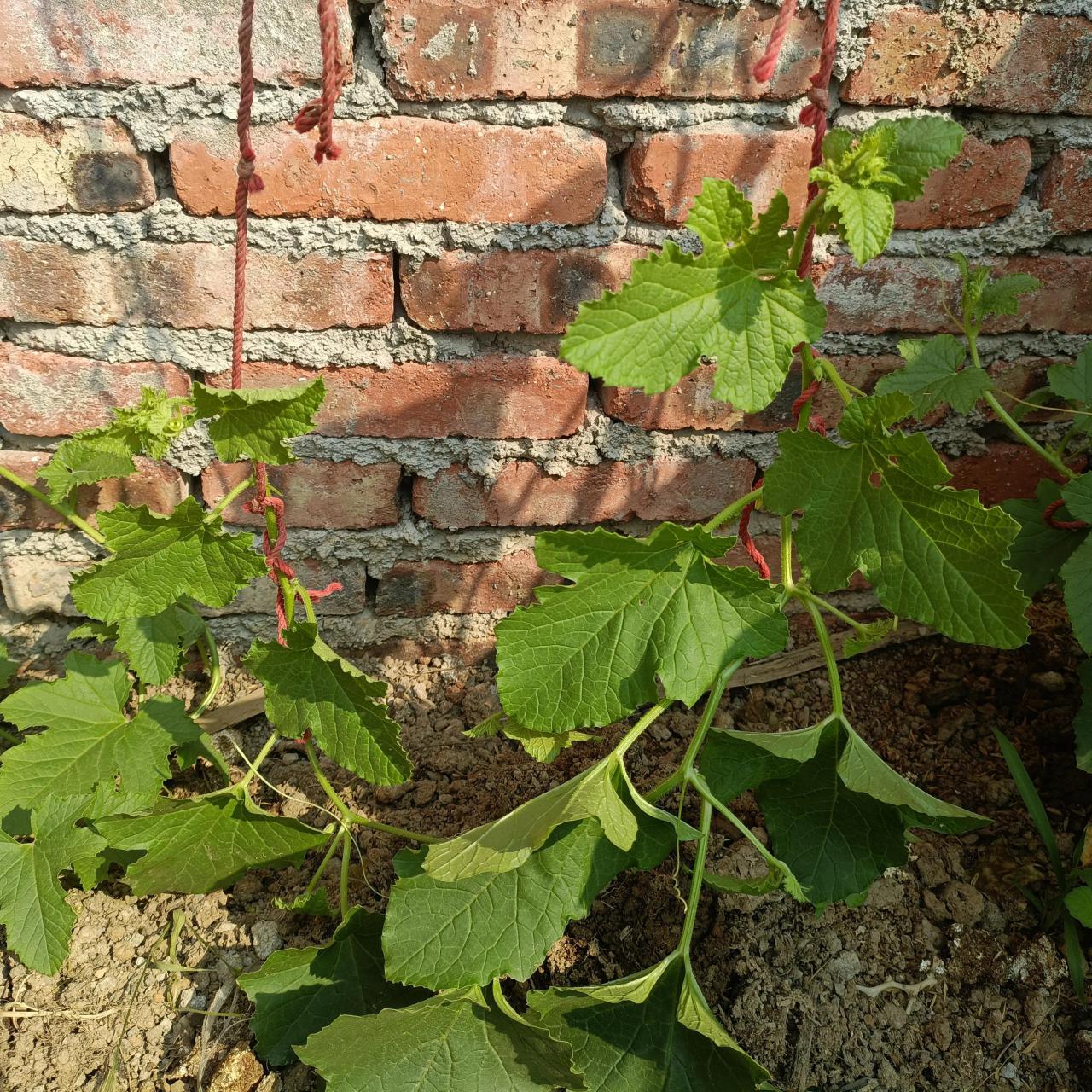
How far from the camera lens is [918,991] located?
1.16m

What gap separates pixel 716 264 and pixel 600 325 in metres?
0.14

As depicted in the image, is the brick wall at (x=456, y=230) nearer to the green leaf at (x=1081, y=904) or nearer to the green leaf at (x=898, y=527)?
the green leaf at (x=898, y=527)

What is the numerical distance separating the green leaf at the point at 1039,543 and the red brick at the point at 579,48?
0.66 m

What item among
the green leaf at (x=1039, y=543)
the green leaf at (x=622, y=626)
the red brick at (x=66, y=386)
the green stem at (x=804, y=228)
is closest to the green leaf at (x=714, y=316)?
the green stem at (x=804, y=228)

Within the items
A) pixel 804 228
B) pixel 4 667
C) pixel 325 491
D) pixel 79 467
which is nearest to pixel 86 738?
pixel 4 667

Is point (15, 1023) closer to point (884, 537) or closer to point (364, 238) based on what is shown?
point (364, 238)

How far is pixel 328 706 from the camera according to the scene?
105 cm

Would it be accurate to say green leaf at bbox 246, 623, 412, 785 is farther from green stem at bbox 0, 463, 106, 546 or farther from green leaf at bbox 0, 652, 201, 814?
green stem at bbox 0, 463, 106, 546

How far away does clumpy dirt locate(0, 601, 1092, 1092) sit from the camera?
1.11m

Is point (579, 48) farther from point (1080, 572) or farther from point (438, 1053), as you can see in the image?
point (438, 1053)

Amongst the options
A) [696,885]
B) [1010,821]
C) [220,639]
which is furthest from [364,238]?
[1010,821]

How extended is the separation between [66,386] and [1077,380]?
4.47ft

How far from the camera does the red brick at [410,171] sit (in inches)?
44.8

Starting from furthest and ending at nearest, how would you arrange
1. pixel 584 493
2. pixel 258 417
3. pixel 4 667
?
pixel 584 493 → pixel 4 667 → pixel 258 417
